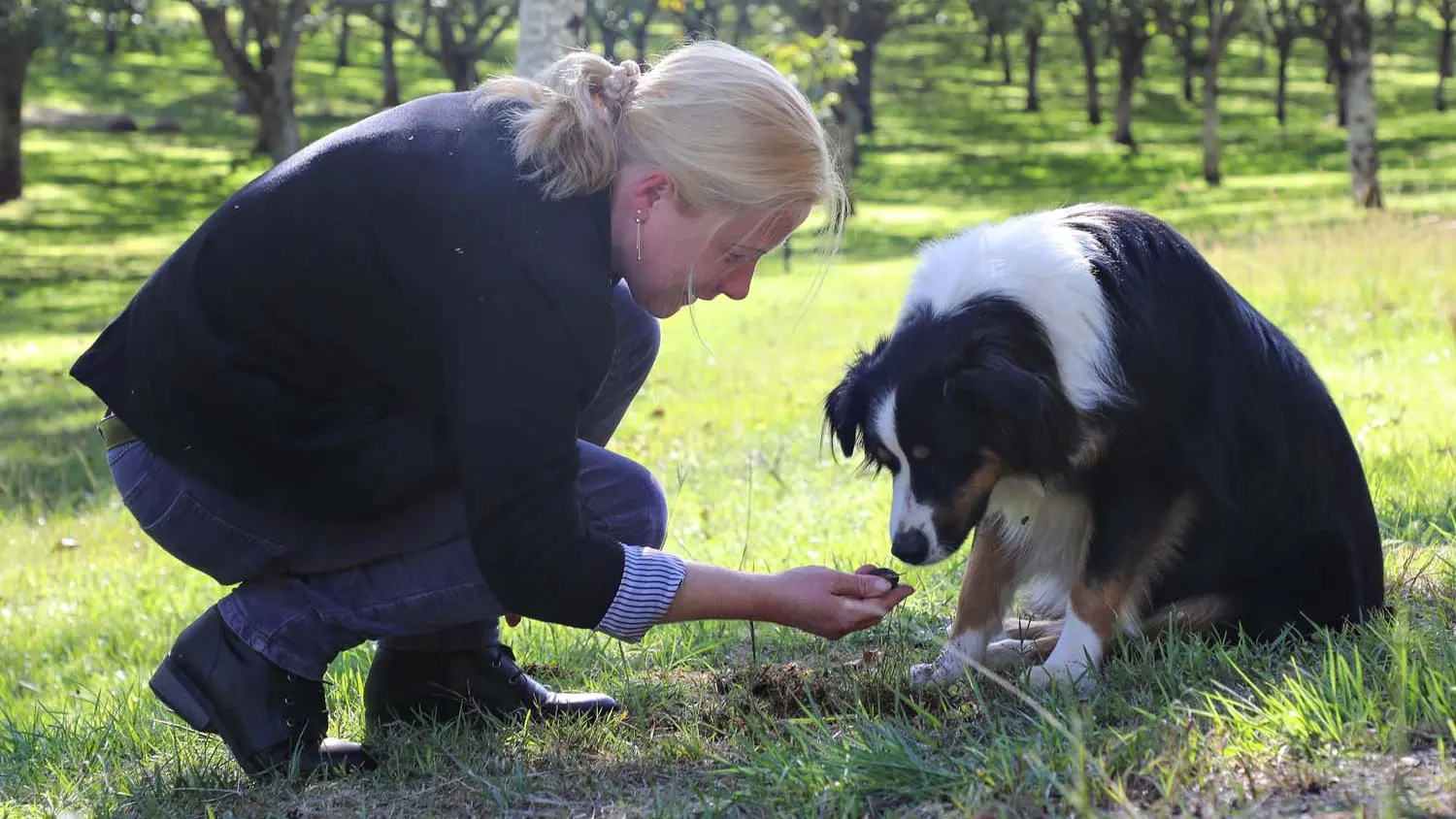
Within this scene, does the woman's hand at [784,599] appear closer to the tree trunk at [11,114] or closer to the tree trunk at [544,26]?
the tree trunk at [544,26]

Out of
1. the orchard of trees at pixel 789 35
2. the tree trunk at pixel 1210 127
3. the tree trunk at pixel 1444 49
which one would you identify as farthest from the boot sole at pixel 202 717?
the tree trunk at pixel 1444 49

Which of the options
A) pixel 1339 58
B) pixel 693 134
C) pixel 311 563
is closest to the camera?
pixel 693 134

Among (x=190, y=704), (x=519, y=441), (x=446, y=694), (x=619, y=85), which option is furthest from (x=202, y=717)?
(x=619, y=85)

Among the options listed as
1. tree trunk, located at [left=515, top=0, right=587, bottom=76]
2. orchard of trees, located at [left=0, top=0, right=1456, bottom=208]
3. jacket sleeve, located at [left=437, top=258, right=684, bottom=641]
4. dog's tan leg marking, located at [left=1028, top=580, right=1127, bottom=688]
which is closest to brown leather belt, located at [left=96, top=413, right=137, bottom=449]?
jacket sleeve, located at [left=437, top=258, right=684, bottom=641]

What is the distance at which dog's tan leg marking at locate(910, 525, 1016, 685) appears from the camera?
3879mm

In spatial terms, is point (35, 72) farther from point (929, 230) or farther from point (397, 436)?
point (397, 436)

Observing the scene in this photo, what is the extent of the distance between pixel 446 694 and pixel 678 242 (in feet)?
4.54

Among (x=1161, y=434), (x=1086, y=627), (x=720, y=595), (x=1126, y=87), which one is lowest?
(x=1126, y=87)

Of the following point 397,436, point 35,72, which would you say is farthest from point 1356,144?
point 35,72

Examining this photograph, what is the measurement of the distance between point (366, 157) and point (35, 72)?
155ft

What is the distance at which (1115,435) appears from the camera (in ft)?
11.4

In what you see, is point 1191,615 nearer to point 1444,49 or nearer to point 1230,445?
point 1230,445

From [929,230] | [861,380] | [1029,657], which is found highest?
[861,380]

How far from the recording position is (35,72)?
4403 centimetres
